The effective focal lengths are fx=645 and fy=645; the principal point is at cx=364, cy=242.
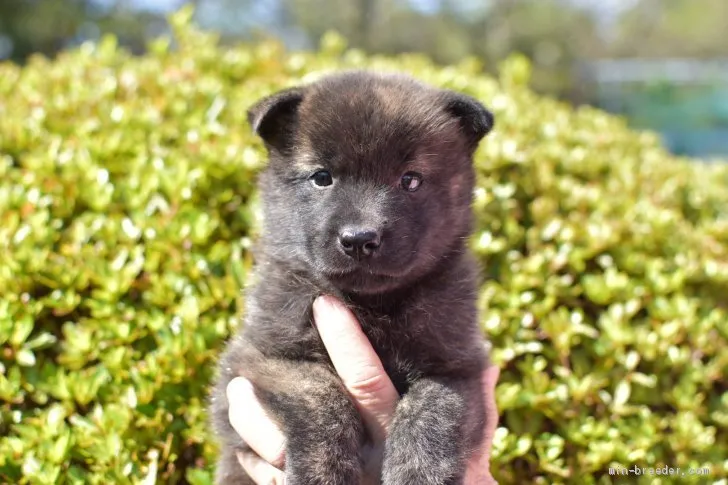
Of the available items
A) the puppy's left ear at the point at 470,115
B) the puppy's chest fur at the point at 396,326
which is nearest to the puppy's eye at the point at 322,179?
the puppy's chest fur at the point at 396,326

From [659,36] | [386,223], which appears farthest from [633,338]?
[659,36]

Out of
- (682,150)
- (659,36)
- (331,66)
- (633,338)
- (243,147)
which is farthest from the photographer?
(659,36)

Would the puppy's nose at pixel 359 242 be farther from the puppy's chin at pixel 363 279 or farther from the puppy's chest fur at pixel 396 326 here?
the puppy's chest fur at pixel 396 326

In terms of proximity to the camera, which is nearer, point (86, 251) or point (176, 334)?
point (176, 334)

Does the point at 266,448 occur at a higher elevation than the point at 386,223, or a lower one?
lower

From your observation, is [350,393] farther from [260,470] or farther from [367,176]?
[367,176]

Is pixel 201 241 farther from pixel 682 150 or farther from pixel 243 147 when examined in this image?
pixel 682 150
